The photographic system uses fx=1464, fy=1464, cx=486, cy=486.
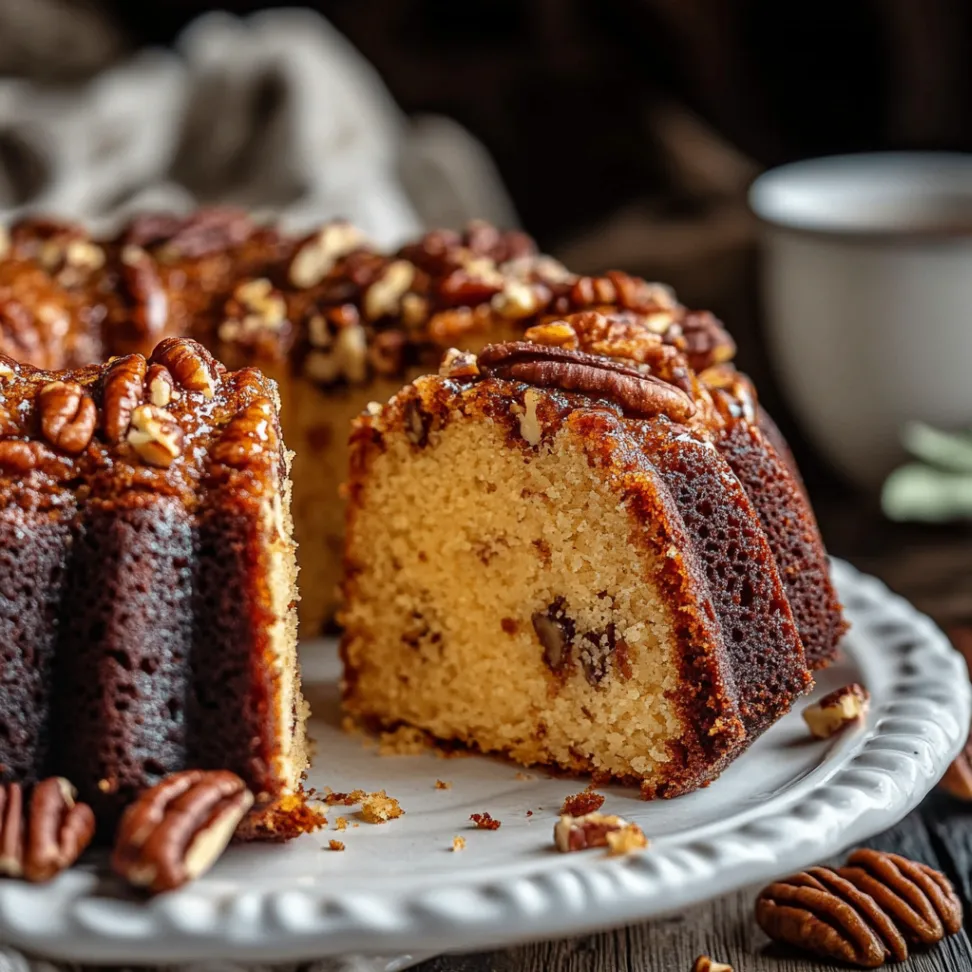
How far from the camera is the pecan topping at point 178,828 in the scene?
1.69m

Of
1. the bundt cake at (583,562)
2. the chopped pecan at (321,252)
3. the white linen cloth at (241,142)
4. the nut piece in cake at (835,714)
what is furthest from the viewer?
the white linen cloth at (241,142)

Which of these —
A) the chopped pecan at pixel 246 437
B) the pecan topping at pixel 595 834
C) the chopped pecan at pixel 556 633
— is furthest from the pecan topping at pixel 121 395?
the pecan topping at pixel 595 834

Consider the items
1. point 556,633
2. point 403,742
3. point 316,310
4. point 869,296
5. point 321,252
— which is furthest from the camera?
point 869,296

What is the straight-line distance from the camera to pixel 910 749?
2.11m

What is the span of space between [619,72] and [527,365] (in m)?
2.96

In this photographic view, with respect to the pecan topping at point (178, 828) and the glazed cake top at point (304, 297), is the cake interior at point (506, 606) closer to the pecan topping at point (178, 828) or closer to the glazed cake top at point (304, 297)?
the glazed cake top at point (304, 297)

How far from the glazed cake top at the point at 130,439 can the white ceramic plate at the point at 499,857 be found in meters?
0.48

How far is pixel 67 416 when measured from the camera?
Result: 1.95 meters

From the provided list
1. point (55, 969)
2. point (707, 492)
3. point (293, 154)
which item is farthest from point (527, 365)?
point (293, 154)

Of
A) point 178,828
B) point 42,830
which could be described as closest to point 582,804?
point 178,828

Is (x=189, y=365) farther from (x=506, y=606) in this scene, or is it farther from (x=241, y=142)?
(x=241, y=142)

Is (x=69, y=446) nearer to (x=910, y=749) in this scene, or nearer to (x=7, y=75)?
(x=910, y=749)

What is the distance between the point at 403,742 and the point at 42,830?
28.2 inches

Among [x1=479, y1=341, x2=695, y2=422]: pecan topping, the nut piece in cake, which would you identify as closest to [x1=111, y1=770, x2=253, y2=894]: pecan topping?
[x1=479, y1=341, x2=695, y2=422]: pecan topping
